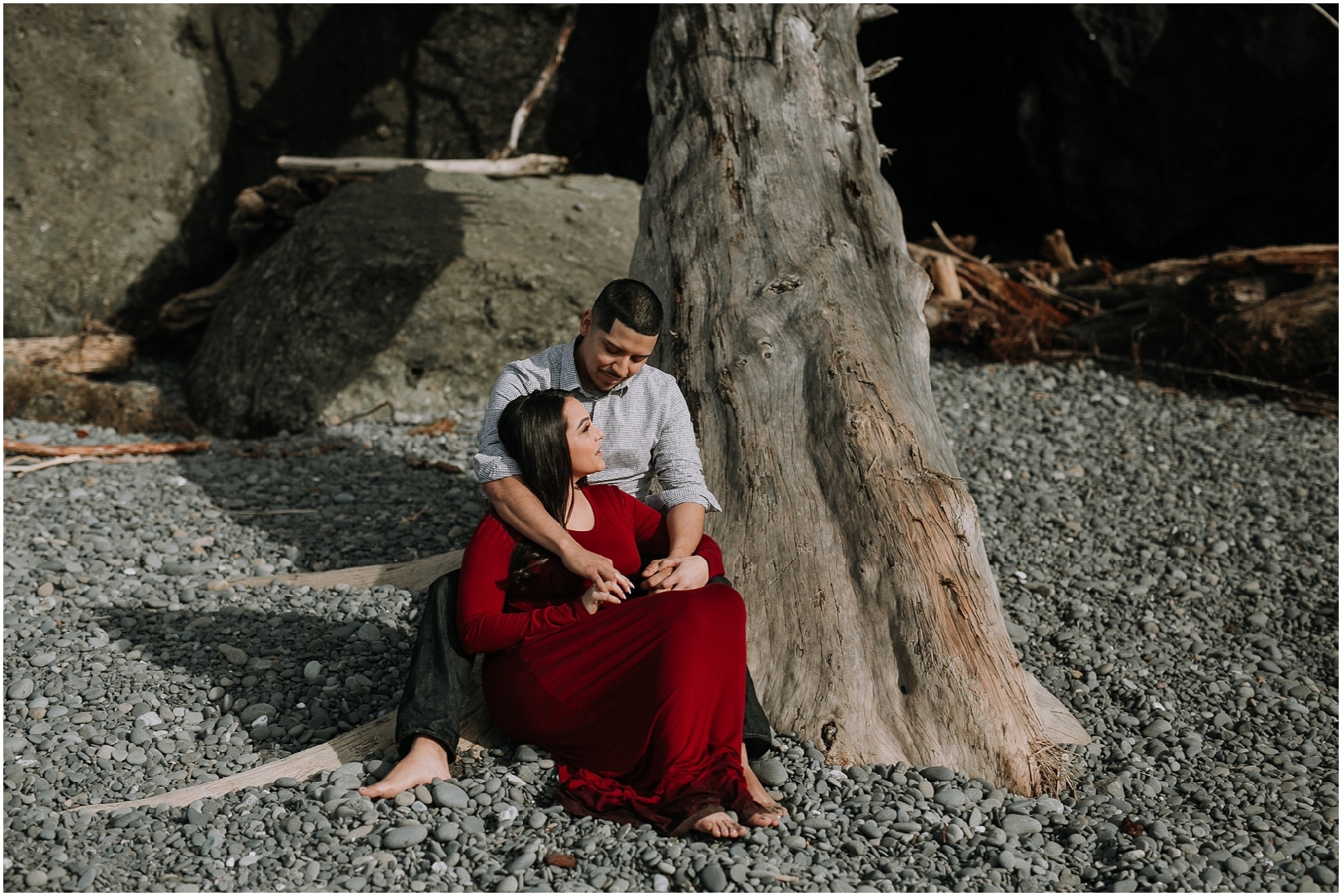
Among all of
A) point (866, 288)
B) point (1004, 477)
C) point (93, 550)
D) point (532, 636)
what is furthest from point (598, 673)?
point (1004, 477)

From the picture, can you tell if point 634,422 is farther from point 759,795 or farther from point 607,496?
point 759,795

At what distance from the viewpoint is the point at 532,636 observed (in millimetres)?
3410

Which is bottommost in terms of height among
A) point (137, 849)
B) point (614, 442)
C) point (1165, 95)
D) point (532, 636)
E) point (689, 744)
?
point (137, 849)

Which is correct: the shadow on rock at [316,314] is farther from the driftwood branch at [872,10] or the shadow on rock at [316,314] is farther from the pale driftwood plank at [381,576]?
the driftwood branch at [872,10]

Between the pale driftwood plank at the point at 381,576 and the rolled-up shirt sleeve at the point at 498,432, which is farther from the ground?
the rolled-up shirt sleeve at the point at 498,432

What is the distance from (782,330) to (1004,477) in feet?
8.13

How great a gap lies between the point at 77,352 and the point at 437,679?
262 inches

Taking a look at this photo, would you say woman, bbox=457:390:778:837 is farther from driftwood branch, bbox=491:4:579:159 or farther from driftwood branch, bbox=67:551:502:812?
driftwood branch, bbox=491:4:579:159

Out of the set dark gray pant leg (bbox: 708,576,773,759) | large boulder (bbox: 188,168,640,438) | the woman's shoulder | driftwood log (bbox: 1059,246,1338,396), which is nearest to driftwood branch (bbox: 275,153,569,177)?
large boulder (bbox: 188,168,640,438)

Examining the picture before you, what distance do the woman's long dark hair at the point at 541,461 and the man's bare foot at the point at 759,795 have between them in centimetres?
90

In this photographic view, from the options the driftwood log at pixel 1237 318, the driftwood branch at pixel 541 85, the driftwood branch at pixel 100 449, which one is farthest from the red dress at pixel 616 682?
the driftwood branch at pixel 541 85

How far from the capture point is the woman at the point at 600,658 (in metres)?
3.18

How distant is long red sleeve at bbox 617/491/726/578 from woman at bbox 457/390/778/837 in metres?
0.01

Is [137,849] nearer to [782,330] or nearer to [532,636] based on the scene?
[532,636]
